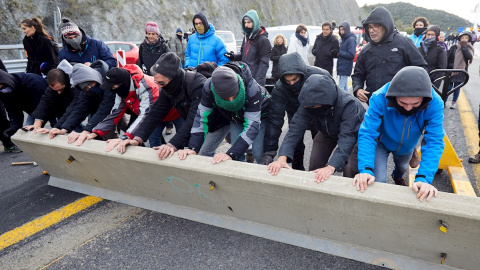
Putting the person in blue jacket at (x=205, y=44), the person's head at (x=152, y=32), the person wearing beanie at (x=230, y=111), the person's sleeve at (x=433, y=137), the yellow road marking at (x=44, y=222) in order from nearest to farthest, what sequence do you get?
the person's sleeve at (x=433, y=137), the person wearing beanie at (x=230, y=111), the yellow road marking at (x=44, y=222), the person in blue jacket at (x=205, y=44), the person's head at (x=152, y=32)

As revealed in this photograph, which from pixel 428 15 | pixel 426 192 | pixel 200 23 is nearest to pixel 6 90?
pixel 200 23

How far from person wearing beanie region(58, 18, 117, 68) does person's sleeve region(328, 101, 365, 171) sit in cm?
332

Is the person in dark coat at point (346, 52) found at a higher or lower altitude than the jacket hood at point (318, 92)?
lower

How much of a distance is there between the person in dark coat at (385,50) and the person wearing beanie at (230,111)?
1.31 meters

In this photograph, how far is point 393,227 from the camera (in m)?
1.90

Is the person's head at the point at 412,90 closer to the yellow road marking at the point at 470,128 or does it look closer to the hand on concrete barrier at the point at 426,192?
the hand on concrete barrier at the point at 426,192

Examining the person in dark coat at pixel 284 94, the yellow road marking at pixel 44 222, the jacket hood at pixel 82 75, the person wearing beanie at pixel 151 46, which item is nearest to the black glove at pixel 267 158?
the person in dark coat at pixel 284 94

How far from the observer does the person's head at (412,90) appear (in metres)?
1.95

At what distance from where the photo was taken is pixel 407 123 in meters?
2.29

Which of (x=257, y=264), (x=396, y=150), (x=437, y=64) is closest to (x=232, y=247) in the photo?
(x=257, y=264)

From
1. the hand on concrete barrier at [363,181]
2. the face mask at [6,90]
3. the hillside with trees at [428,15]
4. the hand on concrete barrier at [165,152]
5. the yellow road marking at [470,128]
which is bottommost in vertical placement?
the hillside with trees at [428,15]

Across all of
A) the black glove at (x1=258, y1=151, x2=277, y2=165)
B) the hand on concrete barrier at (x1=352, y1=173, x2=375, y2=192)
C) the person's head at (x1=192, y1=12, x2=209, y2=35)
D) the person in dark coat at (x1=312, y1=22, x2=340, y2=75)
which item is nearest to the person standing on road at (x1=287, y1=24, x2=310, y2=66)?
the person in dark coat at (x1=312, y1=22, x2=340, y2=75)

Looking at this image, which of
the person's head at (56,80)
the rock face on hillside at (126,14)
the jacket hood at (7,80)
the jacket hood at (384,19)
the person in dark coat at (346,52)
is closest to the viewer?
the jacket hood at (384,19)

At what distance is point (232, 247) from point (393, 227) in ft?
3.73
